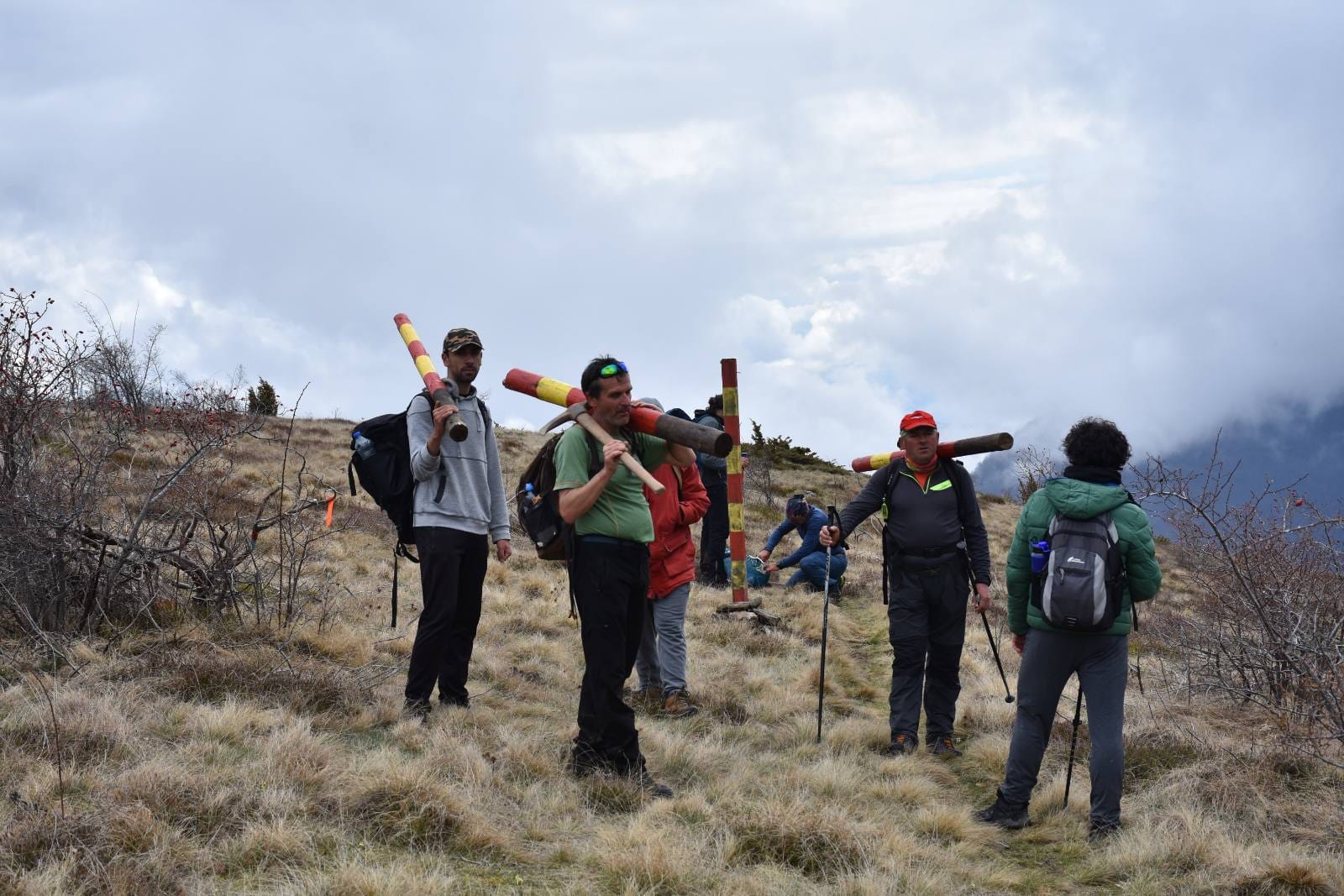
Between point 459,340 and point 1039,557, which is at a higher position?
point 459,340

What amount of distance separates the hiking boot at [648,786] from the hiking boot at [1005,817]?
164cm

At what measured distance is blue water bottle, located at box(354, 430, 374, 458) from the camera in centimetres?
588

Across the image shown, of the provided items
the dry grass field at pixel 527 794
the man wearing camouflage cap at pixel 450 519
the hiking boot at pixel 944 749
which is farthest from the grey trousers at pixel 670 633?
the hiking boot at pixel 944 749

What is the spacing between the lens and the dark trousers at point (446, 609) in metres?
5.65

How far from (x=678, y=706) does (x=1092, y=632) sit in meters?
2.92

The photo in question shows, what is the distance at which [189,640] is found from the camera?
650cm

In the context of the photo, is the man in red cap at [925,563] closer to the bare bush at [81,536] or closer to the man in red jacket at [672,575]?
the man in red jacket at [672,575]

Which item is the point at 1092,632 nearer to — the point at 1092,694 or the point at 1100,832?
the point at 1092,694

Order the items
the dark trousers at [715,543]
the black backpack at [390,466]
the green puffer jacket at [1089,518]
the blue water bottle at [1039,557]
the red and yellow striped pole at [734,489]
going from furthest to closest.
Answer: the dark trousers at [715,543]
the red and yellow striped pole at [734,489]
the black backpack at [390,466]
the blue water bottle at [1039,557]
the green puffer jacket at [1089,518]

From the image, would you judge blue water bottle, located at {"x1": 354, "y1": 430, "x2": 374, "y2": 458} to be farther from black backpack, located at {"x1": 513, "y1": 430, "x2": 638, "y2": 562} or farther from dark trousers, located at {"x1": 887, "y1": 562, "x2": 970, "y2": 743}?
dark trousers, located at {"x1": 887, "y1": 562, "x2": 970, "y2": 743}

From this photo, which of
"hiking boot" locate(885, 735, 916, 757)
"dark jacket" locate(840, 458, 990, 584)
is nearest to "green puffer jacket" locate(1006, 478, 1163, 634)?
"dark jacket" locate(840, 458, 990, 584)

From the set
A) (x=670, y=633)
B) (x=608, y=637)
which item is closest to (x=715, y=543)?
(x=670, y=633)

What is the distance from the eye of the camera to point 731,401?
10.7m

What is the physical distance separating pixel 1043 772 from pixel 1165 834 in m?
1.43
